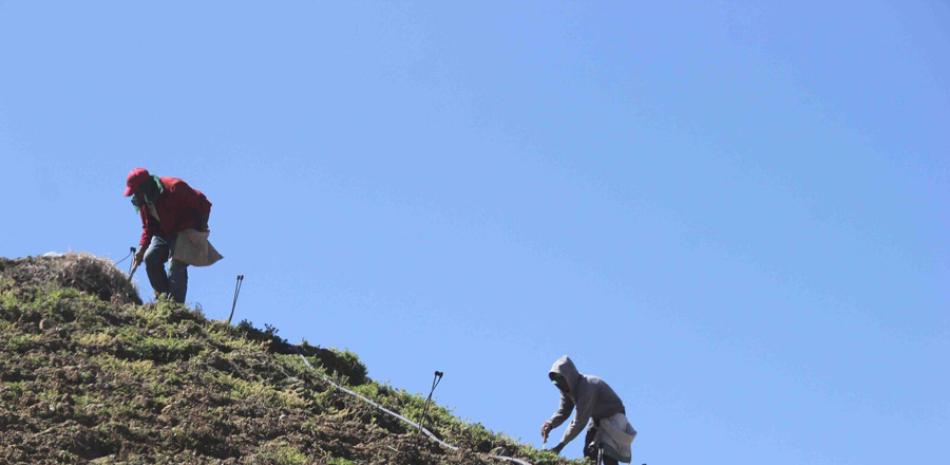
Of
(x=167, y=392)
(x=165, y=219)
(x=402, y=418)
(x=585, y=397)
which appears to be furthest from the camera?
(x=165, y=219)

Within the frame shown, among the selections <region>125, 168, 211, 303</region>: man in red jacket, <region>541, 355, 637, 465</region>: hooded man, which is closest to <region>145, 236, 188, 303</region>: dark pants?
<region>125, 168, 211, 303</region>: man in red jacket

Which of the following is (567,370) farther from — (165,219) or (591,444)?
(165,219)

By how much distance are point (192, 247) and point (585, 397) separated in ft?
15.9

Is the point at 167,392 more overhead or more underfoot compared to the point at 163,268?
more underfoot

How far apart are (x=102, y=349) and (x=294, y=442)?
2.82 metres

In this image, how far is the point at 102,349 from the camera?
16.9 metres

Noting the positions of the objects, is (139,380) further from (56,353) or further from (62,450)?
(62,450)

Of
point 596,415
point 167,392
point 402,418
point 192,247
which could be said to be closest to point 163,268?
point 192,247

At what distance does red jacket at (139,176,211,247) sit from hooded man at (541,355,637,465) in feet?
14.8

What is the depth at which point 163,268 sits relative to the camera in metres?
19.8

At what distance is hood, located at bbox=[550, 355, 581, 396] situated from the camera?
17.8 m

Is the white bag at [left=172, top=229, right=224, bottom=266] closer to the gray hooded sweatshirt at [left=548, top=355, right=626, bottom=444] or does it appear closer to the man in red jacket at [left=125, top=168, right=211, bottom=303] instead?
the man in red jacket at [left=125, top=168, right=211, bottom=303]

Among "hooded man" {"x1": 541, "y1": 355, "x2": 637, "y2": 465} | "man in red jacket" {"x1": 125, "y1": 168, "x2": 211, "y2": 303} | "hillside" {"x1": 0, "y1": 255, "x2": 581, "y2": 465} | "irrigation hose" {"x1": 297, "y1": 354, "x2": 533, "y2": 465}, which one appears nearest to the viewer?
"hillside" {"x1": 0, "y1": 255, "x2": 581, "y2": 465}

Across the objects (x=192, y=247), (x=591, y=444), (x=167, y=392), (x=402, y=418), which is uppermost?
(x=192, y=247)
